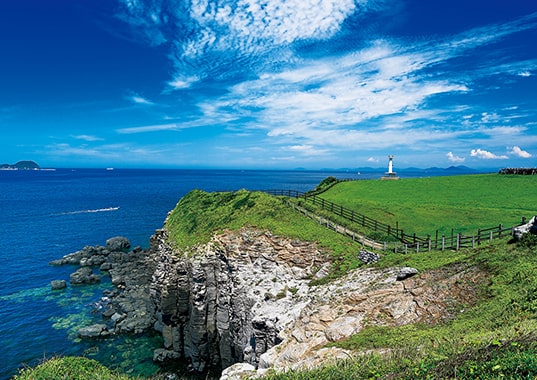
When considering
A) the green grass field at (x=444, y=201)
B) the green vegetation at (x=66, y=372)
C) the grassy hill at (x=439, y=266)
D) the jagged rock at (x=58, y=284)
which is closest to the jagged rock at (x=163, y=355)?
the grassy hill at (x=439, y=266)

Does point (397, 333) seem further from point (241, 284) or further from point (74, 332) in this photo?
point (74, 332)

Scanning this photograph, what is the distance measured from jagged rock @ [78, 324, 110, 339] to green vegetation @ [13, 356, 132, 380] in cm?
2381

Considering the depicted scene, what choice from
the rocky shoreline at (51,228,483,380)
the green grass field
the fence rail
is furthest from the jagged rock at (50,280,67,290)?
the green grass field

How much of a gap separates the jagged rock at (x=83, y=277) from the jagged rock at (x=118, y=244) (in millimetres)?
11176

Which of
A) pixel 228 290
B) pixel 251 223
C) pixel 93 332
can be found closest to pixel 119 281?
pixel 93 332

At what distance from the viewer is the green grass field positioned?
128 ft

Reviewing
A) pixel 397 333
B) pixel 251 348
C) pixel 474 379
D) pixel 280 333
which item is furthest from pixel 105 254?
pixel 474 379

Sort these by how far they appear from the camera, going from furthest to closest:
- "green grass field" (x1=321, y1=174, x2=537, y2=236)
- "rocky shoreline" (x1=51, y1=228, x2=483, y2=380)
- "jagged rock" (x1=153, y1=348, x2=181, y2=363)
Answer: "green grass field" (x1=321, y1=174, x2=537, y2=236)
"jagged rock" (x1=153, y1=348, x2=181, y2=363)
"rocky shoreline" (x1=51, y1=228, x2=483, y2=380)

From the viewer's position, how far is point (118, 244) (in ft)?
215

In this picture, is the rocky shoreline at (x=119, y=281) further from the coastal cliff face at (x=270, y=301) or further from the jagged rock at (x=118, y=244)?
the coastal cliff face at (x=270, y=301)

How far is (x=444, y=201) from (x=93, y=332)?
5368 centimetres

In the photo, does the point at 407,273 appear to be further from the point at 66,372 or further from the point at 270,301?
the point at 66,372

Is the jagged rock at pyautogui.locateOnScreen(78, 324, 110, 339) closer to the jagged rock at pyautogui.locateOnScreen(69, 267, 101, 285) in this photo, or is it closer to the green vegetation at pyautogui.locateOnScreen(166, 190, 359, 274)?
the green vegetation at pyautogui.locateOnScreen(166, 190, 359, 274)

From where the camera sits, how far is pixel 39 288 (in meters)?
47.8
